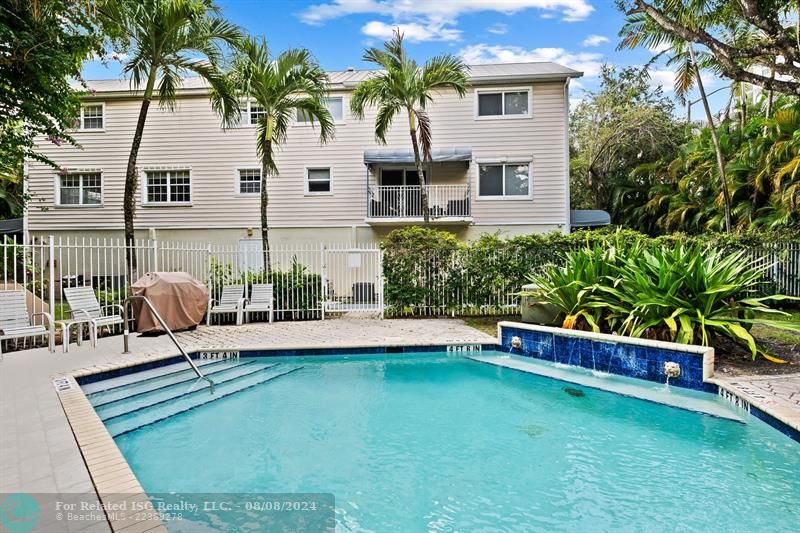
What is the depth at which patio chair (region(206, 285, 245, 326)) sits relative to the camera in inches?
445

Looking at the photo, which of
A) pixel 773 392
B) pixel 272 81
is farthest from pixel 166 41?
pixel 773 392

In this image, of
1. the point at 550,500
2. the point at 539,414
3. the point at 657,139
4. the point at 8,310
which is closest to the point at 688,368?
the point at 539,414

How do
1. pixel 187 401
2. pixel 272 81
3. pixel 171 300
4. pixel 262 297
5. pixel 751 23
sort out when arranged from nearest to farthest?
pixel 187 401 < pixel 171 300 < pixel 751 23 < pixel 262 297 < pixel 272 81

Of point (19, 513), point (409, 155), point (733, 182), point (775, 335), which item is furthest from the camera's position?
point (409, 155)

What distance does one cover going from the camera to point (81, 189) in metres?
18.9

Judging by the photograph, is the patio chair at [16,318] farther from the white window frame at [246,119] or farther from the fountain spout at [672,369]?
the white window frame at [246,119]

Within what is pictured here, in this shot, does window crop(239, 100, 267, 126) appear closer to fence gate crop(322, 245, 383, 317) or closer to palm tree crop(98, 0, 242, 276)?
palm tree crop(98, 0, 242, 276)

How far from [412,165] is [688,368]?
14059 mm

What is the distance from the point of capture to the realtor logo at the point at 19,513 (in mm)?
2562

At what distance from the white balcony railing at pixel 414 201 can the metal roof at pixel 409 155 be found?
1062 mm

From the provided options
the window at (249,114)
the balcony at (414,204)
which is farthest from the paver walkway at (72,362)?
the window at (249,114)

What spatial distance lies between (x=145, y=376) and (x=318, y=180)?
42.3ft

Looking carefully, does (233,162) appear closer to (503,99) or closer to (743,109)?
(503,99)

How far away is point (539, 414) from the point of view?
19.1 ft
